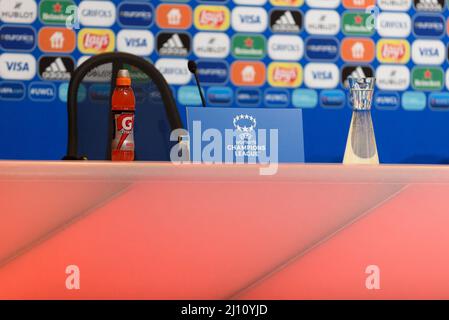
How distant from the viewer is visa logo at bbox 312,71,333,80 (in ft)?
10.8

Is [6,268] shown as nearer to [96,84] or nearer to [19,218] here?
[19,218]

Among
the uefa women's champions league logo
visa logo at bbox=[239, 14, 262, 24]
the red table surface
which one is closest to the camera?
the red table surface

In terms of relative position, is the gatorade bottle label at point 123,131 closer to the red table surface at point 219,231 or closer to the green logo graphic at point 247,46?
the red table surface at point 219,231

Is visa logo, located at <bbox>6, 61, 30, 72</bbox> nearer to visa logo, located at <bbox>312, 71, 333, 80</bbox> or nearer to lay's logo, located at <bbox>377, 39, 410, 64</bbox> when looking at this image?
visa logo, located at <bbox>312, 71, 333, 80</bbox>

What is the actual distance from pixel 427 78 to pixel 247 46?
953mm

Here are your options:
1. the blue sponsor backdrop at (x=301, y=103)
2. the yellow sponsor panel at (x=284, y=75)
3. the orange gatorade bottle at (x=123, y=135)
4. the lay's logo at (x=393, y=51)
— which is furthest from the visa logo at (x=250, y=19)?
the orange gatorade bottle at (x=123, y=135)

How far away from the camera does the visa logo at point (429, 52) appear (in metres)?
3.39

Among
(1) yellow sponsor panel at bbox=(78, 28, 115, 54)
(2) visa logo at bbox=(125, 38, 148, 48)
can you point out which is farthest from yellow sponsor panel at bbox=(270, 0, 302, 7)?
(1) yellow sponsor panel at bbox=(78, 28, 115, 54)

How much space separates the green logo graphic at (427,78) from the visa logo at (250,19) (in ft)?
2.81

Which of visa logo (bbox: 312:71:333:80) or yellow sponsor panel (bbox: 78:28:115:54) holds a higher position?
yellow sponsor panel (bbox: 78:28:115:54)

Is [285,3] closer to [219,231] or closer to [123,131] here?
[123,131]

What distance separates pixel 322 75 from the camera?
331 cm

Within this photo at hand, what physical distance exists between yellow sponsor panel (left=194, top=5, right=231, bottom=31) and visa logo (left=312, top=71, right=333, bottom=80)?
0.50m
